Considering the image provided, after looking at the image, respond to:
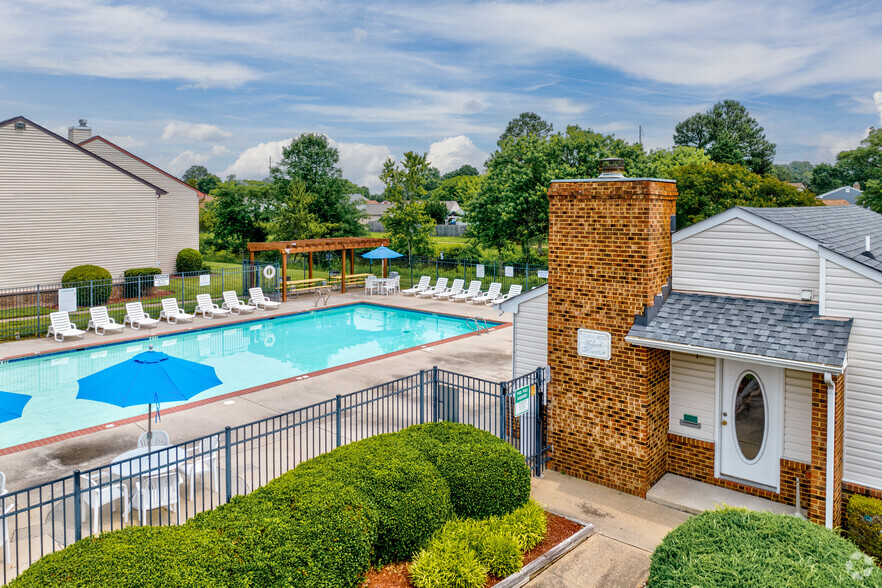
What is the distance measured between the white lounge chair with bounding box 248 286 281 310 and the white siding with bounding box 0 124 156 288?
7143mm

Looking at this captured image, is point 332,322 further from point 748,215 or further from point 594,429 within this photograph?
point 748,215

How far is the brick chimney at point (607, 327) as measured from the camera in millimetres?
8672

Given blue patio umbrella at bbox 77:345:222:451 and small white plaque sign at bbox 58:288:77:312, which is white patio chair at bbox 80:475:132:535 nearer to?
blue patio umbrella at bbox 77:345:222:451

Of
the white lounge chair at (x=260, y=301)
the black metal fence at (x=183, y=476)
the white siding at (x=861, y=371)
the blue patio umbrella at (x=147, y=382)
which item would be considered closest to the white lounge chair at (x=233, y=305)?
the white lounge chair at (x=260, y=301)

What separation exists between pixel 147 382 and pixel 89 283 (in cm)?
1876

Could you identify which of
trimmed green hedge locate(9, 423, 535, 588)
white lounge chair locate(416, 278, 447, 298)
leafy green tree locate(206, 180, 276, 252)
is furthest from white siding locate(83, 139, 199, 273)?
trimmed green hedge locate(9, 423, 535, 588)

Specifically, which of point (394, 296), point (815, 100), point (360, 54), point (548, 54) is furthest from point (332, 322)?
point (815, 100)

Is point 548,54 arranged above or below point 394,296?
above

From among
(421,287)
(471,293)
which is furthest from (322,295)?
(471,293)

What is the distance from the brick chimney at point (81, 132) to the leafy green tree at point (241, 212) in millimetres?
9035

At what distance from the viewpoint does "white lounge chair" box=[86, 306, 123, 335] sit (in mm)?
20781

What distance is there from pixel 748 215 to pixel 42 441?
40.7 feet

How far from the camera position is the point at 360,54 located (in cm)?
4394

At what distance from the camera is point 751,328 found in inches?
318
